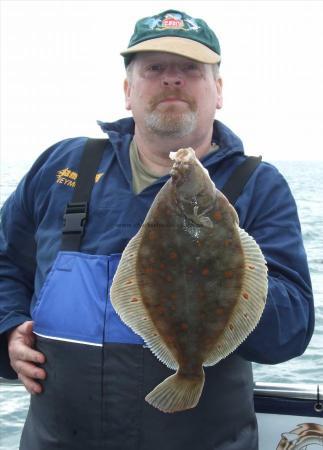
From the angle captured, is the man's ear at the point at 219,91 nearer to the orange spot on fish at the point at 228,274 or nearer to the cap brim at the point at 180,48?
the cap brim at the point at 180,48

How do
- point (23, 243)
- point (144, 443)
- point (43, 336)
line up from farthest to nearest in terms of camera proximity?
1. point (23, 243)
2. point (43, 336)
3. point (144, 443)

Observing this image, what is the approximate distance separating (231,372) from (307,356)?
4.01 meters

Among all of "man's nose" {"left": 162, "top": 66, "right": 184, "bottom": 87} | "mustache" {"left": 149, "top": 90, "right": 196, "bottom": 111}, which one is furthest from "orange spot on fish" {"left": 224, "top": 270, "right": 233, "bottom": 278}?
"man's nose" {"left": 162, "top": 66, "right": 184, "bottom": 87}

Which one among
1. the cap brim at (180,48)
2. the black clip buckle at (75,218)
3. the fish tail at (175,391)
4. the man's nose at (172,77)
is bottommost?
the fish tail at (175,391)

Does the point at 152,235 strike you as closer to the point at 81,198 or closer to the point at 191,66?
the point at 81,198

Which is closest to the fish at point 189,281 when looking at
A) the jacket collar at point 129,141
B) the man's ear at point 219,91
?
the jacket collar at point 129,141

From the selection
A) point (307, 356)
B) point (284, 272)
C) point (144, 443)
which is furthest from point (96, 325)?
point (307, 356)

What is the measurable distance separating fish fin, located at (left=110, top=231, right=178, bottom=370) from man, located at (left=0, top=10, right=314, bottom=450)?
0.23m

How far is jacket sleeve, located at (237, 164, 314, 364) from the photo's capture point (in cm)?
262

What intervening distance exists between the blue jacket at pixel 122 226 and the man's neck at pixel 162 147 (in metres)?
0.09

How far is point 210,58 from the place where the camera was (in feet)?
10.2

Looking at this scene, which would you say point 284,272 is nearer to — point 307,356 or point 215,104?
point 215,104

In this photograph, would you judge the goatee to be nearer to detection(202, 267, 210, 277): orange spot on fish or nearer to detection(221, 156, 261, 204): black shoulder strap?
detection(221, 156, 261, 204): black shoulder strap

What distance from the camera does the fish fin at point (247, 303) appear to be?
2.36 metres
